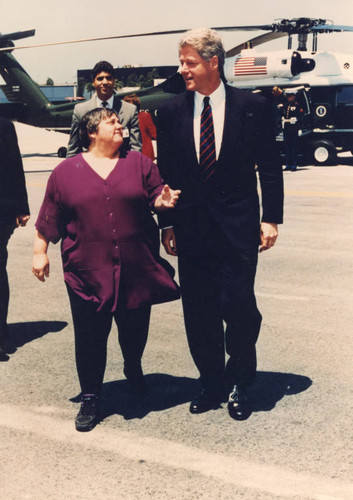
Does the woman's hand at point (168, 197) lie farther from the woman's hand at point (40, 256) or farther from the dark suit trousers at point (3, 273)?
the dark suit trousers at point (3, 273)

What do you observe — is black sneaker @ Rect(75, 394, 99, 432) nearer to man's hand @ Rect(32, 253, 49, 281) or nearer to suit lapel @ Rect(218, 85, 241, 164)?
man's hand @ Rect(32, 253, 49, 281)

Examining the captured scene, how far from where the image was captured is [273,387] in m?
4.20

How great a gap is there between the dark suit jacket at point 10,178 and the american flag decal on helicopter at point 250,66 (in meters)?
16.1

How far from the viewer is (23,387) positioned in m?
4.27

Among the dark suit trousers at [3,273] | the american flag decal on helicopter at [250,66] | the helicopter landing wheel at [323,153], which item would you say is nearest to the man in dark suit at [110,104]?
the dark suit trousers at [3,273]

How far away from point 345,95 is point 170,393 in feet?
56.8

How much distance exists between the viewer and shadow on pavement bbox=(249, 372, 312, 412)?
3.96 meters

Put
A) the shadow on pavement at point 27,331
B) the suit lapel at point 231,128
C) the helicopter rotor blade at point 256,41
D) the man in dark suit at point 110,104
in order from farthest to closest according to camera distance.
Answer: the helicopter rotor blade at point 256,41 < the man in dark suit at point 110,104 < the shadow on pavement at point 27,331 < the suit lapel at point 231,128

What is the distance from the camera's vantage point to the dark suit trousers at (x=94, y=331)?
369 centimetres

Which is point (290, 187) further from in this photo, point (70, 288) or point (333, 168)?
point (70, 288)

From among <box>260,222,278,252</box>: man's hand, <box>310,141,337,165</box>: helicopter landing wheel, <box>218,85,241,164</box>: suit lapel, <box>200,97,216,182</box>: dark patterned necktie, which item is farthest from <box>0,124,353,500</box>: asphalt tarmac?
<box>310,141,337,165</box>: helicopter landing wheel

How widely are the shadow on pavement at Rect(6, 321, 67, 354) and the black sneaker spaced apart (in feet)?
4.50

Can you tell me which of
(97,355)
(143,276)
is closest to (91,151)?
(143,276)

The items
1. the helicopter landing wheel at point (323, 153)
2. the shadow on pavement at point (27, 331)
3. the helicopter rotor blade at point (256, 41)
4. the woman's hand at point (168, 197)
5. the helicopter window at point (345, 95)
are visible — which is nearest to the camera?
the woman's hand at point (168, 197)
